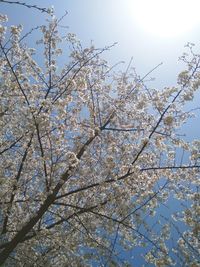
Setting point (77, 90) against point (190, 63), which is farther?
point (77, 90)

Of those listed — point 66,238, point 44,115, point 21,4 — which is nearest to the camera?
point 21,4

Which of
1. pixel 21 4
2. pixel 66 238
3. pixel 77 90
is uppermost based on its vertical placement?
pixel 77 90

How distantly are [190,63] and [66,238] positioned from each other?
5340 millimetres

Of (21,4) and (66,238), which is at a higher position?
(66,238)

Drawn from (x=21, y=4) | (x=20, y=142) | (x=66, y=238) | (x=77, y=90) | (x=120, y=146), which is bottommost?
(x=21, y=4)

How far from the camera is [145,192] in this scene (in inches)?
394

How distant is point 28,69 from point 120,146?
3.41 m

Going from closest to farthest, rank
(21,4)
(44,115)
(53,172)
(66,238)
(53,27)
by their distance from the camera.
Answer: (21,4) < (44,115) < (53,172) < (66,238) < (53,27)

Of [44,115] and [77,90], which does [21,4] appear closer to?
[44,115]

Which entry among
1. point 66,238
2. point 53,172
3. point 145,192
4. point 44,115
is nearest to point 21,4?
point 44,115

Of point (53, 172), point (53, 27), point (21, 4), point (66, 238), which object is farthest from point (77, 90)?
point (21, 4)

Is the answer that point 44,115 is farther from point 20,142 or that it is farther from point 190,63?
point 190,63

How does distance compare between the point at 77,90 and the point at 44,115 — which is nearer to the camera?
A: the point at 44,115

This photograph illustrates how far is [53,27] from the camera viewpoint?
11.1 metres
